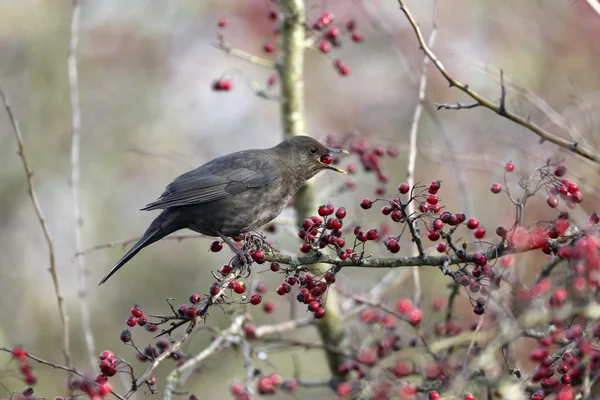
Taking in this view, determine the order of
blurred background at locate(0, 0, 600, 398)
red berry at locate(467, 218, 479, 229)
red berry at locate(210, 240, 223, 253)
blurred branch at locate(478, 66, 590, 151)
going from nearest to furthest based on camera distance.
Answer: red berry at locate(467, 218, 479, 229), blurred branch at locate(478, 66, 590, 151), red berry at locate(210, 240, 223, 253), blurred background at locate(0, 0, 600, 398)

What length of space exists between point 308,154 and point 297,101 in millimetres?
526

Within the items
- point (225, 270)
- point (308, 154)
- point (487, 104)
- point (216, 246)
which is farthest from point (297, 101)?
point (487, 104)

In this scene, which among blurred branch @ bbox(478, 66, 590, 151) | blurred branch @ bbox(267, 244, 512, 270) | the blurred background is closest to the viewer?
blurred branch @ bbox(267, 244, 512, 270)

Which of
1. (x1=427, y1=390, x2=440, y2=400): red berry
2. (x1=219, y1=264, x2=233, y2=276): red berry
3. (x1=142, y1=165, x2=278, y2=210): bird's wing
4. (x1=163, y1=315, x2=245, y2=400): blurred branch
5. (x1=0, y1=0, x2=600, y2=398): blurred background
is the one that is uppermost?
(x1=0, y1=0, x2=600, y2=398): blurred background

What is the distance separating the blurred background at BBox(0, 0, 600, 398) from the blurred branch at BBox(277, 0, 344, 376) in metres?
3.42

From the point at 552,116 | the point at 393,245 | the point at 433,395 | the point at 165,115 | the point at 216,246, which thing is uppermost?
the point at 165,115

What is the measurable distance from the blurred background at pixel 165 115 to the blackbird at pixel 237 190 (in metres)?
3.75

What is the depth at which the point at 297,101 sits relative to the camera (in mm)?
5789

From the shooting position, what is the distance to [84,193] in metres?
12.4

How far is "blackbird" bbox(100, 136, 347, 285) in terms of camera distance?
4.95m

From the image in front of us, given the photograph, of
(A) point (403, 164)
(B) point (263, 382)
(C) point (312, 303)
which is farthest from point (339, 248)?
(A) point (403, 164)

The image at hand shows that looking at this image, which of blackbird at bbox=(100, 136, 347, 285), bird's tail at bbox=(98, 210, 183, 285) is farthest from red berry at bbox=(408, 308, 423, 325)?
bird's tail at bbox=(98, 210, 183, 285)

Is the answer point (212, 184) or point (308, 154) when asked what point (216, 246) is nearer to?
point (212, 184)

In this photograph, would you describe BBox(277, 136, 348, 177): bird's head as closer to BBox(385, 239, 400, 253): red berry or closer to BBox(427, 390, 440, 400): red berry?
BBox(385, 239, 400, 253): red berry
